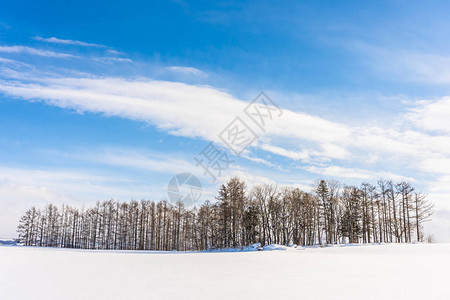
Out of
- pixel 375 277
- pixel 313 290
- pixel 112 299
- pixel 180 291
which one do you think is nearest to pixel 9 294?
pixel 112 299

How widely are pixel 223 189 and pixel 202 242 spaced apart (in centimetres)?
1613

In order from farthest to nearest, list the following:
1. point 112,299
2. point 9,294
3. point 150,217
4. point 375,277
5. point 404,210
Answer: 1. point 150,217
2. point 404,210
3. point 375,277
4. point 9,294
5. point 112,299

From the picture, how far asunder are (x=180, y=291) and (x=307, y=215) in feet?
135

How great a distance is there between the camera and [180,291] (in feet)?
24.4

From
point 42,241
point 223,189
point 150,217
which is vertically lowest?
point 42,241

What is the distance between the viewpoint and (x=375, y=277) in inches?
394

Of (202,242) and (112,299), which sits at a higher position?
(112,299)

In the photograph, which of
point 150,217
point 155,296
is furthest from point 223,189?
point 155,296

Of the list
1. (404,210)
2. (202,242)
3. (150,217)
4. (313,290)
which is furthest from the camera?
(150,217)

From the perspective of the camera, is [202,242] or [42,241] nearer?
[202,242]

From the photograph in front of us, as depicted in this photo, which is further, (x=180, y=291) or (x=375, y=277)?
(x=375, y=277)

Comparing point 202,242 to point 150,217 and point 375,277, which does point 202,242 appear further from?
point 375,277

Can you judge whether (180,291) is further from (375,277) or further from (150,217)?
(150,217)

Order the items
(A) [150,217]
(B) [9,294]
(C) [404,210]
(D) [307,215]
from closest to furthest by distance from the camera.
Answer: (B) [9,294], (C) [404,210], (D) [307,215], (A) [150,217]
